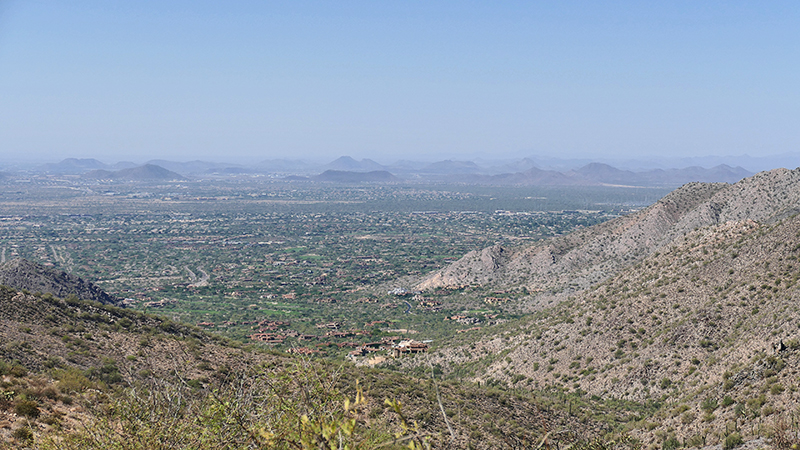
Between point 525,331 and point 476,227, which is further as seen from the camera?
point 476,227

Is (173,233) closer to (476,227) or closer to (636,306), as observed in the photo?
(476,227)

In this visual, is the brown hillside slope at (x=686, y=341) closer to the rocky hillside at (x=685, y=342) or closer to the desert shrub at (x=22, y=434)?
the rocky hillside at (x=685, y=342)

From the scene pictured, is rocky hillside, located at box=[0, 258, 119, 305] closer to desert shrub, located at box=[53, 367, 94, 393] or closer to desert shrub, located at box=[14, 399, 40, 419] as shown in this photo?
desert shrub, located at box=[53, 367, 94, 393]

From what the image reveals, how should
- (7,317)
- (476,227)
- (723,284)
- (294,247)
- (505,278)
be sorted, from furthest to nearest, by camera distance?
(476,227) < (294,247) < (505,278) < (723,284) < (7,317)

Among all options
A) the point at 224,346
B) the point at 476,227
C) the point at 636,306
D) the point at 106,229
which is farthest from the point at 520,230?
the point at 224,346

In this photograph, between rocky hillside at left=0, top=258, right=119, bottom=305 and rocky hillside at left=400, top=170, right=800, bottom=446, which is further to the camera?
rocky hillside at left=0, top=258, right=119, bottom=305

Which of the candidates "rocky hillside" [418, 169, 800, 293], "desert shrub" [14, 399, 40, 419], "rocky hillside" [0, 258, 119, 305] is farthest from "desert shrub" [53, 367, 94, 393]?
"rocky hillside" [418, 169, 800, 293]

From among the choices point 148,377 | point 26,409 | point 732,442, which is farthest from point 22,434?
point 732,442
